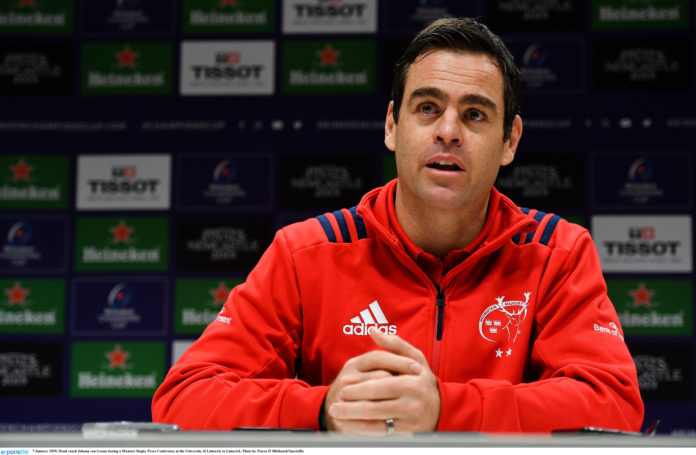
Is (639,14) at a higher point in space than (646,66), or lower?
higher

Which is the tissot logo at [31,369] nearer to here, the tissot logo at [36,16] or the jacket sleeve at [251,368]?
the tissot logo at [36,16]

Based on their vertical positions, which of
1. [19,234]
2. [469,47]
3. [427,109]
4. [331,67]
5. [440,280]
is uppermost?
[331,67]

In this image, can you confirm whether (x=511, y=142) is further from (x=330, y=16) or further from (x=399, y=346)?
(x=330, y=16)

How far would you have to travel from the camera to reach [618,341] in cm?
121

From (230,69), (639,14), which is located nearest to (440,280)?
(230,69)

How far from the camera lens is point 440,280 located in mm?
1318

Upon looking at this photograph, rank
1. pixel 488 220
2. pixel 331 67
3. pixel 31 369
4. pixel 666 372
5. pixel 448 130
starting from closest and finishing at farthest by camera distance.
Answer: pixel 448 130, pixel 488 220, pixel 666 372, pixel 31 369, pixel 331 67

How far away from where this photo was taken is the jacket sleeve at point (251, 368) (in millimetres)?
1043

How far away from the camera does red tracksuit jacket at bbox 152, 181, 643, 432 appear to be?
1.14m

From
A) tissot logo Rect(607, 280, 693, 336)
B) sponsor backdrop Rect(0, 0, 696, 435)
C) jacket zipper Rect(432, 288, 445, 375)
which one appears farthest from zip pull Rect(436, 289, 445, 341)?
tissot logo Rect(607, 280, 693, 336)

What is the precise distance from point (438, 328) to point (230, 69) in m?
2.16

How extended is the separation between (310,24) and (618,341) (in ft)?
7.56

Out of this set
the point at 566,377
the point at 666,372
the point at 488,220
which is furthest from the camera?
the point at 666,372

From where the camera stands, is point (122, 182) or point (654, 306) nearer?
point (654, 306)
